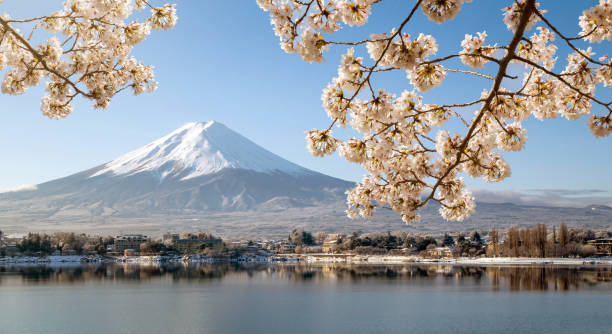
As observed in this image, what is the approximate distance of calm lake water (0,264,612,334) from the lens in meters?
24.0

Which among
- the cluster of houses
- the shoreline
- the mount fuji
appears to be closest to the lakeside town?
the cluster of houses

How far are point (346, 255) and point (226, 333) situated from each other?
3329 inches

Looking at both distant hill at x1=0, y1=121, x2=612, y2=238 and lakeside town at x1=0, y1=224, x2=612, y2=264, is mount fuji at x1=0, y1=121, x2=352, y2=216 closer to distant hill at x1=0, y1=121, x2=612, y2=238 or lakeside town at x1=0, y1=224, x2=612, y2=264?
distant hill at x1=0, y1=121, x2=612, y2=238

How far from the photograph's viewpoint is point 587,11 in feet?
12.2

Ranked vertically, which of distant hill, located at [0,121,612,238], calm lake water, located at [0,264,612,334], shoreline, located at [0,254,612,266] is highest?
distant hill, located at [0,121,612,238]

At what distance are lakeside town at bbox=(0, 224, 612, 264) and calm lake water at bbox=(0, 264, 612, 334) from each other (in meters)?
39.7

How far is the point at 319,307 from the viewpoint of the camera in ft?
99.3

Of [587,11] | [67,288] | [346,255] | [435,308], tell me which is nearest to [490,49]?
[587,11]

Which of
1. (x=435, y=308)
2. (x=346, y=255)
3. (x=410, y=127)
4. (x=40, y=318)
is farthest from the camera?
(x=346, y=255)

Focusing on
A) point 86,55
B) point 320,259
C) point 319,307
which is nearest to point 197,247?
point 320,259

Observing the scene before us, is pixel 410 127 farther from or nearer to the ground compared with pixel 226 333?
farther from the ground

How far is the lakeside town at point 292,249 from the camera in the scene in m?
83.9

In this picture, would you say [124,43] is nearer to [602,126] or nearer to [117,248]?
[602,126]

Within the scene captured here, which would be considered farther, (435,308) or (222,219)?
(222,219)
